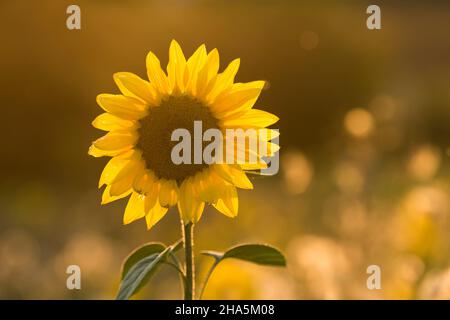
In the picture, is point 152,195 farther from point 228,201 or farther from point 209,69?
point 209,69

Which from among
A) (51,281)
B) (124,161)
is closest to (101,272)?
(51,281)

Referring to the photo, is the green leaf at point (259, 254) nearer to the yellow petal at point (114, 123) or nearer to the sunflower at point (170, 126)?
the sunflower at point (170, 126)

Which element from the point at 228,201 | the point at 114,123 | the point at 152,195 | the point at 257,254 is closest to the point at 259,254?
the point at 257,254

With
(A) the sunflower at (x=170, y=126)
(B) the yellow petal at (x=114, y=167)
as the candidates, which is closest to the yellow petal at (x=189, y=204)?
(A) the sunflower at (x=170, y=126)

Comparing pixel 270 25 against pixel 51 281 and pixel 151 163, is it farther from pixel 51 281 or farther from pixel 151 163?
pixel 151 163

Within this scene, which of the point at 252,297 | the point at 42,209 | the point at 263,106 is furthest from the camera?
the point at 263,106

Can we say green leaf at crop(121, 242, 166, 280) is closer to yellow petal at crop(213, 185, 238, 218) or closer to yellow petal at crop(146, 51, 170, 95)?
yellow petal at crop(213, 185, 238, 218)
